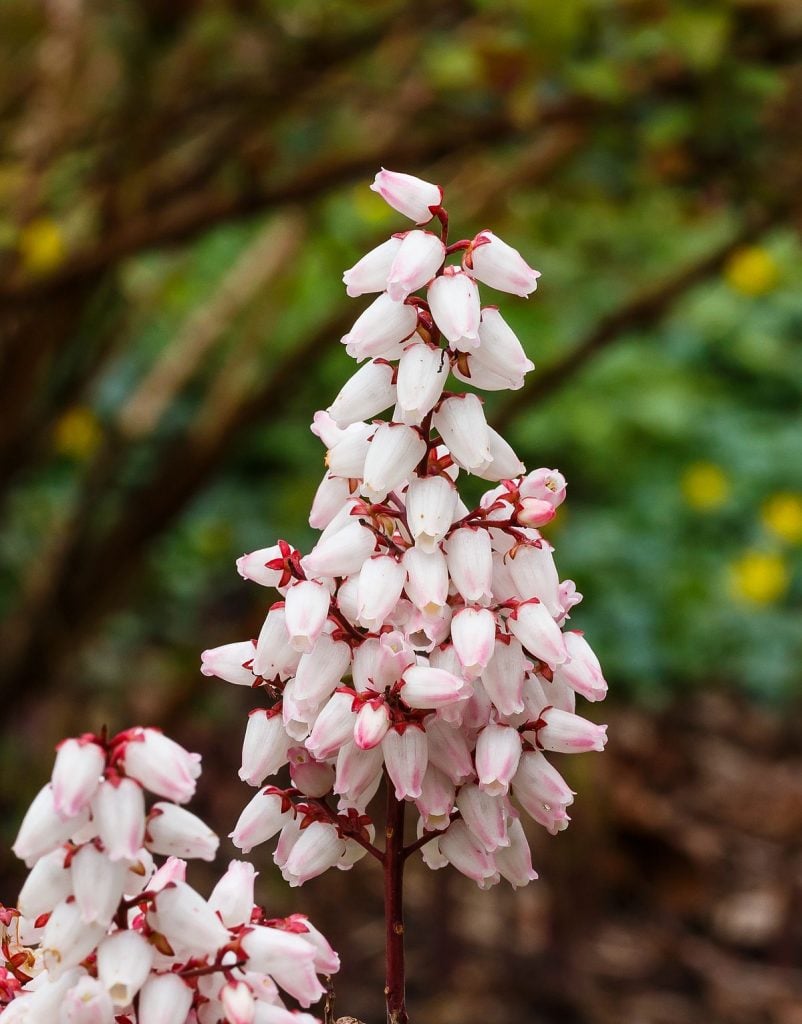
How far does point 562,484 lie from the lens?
830mm

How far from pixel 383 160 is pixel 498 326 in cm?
214

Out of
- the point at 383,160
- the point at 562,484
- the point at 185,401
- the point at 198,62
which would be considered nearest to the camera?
the point at 562,484

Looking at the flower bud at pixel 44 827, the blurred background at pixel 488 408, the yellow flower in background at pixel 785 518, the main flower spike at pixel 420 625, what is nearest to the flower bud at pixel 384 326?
the main flower spike at pixel 420 625

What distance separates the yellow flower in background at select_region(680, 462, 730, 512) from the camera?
4.54 meters

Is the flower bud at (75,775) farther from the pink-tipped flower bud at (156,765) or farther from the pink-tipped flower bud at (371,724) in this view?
the pink-tipped flower bud at (371,724)

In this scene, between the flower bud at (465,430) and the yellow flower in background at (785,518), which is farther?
the yellow flower in background at (785,518)

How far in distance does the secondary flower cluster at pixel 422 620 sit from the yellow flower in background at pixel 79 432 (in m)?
2.99

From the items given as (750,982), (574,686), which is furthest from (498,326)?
(750,982)

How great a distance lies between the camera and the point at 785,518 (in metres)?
4.37

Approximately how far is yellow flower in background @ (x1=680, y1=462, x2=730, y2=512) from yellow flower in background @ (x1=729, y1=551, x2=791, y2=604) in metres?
0.24

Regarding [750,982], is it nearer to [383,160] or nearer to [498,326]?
[383,160]

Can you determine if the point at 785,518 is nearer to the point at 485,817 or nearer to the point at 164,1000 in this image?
the point at 485,817

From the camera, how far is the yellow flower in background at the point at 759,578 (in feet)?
13.8

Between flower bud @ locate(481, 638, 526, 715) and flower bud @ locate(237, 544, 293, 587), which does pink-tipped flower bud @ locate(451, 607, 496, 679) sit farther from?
flower bud @ locate(237, 544, 293, 587)
